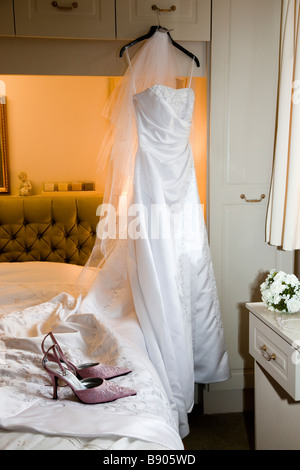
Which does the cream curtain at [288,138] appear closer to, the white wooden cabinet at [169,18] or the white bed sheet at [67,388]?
the white wooden cabinet at [169,18]

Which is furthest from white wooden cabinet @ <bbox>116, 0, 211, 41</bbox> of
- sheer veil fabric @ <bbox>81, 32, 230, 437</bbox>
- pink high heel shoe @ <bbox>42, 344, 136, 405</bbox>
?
pink high heel shoe @ <bbox>42, 344, 136, 405</bbox>

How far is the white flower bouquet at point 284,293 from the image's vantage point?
6.08 feet

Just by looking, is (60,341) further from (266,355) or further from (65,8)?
(65,8)

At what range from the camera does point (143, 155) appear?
2.16m

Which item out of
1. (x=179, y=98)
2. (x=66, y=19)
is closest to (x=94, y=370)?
(x=179, y=98)

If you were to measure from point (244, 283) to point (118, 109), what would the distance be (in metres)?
1.16

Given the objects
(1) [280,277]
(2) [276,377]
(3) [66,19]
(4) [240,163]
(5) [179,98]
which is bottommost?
(2) [276,377]

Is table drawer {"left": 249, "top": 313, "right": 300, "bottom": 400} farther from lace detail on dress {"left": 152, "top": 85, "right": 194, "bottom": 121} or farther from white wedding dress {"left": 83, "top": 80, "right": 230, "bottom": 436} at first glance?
lace detail on dress {"left": 152, "top": 85, "right": 194, "bottom": 121}

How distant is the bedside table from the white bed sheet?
1.47 feet

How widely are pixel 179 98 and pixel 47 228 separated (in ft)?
3.84

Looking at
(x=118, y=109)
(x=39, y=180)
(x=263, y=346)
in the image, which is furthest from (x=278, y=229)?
(x=39, y=180)

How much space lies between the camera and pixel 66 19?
226cm

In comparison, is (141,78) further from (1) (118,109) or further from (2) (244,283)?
(2) (244,283)

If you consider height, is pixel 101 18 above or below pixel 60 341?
above
